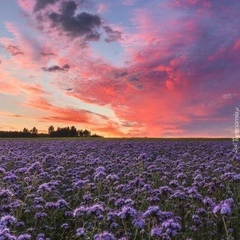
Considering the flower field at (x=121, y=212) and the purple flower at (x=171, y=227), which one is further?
the flower field at (x=121, y=212)

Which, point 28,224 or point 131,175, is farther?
point 131,175

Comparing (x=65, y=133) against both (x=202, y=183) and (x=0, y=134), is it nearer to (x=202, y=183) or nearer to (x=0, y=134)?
(x=0, y=134)

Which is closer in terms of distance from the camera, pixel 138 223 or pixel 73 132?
pixel 138 223

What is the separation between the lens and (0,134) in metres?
88.3

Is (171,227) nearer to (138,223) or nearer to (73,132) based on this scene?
(138,223)

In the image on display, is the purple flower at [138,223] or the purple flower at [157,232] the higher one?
the purple flower at [138,223]

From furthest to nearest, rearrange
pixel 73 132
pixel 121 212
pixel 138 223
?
1. pixel 73 132
2. pixel 138 223
3. pixel 121 212

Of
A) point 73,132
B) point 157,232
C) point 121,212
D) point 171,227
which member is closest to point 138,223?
point 121,212

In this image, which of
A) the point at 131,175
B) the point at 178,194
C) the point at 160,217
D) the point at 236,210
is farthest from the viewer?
the point at 131,175

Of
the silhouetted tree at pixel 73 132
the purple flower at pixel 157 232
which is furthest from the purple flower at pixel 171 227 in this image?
the silhouetted tree at pixel 73 132

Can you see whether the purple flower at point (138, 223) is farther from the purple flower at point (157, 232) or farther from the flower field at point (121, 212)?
the purple flower at point (157, 232)

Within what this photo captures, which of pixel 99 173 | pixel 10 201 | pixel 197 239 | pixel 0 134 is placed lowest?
pixel 197 239

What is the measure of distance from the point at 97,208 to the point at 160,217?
1.16 metres

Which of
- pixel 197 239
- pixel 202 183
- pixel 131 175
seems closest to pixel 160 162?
pixel 131 175
